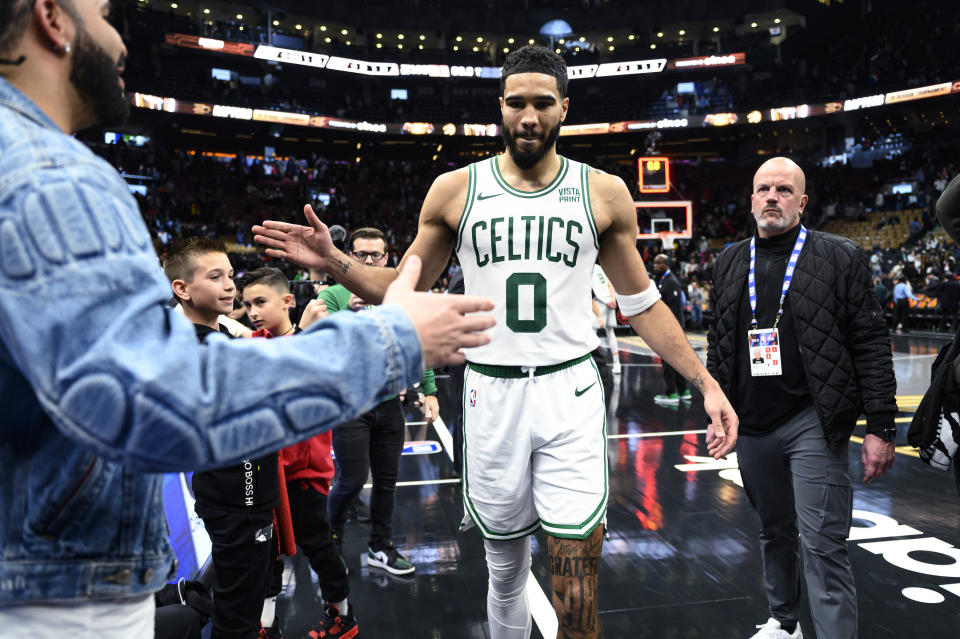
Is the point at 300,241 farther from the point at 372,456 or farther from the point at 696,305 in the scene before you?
the point at 696,305

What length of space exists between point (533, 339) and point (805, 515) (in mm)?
1484

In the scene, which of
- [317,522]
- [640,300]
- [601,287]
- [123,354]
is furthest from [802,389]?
[601,287]

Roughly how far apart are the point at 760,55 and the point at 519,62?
37793 millimetres

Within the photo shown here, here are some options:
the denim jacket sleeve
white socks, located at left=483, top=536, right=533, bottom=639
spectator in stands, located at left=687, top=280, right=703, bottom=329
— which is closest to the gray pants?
white socks, located at left=483, top=536, right=533, bottom=639

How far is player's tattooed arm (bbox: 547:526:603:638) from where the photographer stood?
2316 millimetres

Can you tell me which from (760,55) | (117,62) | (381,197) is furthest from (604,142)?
(117,62)

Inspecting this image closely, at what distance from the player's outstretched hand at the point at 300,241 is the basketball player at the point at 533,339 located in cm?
1

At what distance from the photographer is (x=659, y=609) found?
11.0 feet

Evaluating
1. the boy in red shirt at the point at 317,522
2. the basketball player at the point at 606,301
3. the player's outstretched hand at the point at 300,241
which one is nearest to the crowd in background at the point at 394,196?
the basketball player at the point at 606,301

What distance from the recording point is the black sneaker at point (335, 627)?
3.14 meters

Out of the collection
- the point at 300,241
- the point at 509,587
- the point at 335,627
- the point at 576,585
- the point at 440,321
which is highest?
the point at 300,241

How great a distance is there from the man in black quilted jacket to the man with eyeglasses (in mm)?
2017

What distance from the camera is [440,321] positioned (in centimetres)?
109

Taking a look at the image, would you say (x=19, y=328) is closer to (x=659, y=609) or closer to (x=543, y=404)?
(x=543, y=404)
